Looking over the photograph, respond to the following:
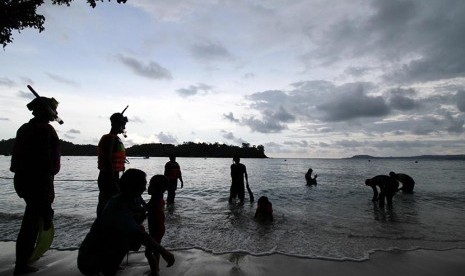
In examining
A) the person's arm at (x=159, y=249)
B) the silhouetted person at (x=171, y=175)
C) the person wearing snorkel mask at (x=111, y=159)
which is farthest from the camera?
the silhouetted person at (x=171, y=175)

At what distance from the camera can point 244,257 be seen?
488cm

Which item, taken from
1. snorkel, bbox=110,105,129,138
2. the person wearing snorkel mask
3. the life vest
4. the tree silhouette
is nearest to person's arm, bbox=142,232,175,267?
the person wearing snorkel mask

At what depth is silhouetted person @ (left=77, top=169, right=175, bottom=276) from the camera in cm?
276

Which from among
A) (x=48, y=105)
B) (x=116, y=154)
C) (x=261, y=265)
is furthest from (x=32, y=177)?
(x=261, y=265)

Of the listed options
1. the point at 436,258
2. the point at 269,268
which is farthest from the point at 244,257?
the point at 436,258

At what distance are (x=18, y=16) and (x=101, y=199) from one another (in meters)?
5.05

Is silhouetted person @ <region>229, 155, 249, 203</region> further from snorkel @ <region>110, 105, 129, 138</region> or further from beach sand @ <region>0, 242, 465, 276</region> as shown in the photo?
snorkel @ <region>110, 105, 129, 138</region>

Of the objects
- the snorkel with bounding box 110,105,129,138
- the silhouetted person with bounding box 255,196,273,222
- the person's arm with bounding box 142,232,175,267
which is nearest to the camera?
the person's arm with bounding box 142,232,175,267

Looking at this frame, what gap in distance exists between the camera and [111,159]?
4320 mm

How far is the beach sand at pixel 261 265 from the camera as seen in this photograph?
406cm

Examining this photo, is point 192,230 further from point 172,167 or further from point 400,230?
point 400,230

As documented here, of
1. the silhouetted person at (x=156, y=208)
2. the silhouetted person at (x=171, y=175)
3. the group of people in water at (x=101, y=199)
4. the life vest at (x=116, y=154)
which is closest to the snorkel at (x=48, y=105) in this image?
the group of people in water at (x=101, y=199)

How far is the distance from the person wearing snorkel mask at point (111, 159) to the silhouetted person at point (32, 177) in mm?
690

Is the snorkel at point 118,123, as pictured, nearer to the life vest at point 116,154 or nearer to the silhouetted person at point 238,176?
the life vest at point 116,154
